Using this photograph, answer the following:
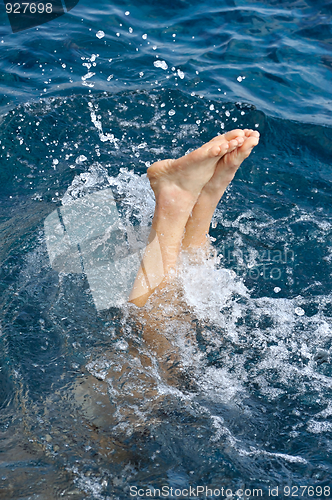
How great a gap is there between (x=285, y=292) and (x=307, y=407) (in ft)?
3.60

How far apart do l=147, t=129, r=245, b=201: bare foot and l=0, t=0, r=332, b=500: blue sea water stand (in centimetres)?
64

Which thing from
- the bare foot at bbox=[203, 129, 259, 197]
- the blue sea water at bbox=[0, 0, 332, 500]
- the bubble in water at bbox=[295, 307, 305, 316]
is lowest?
the bubble in water at bbox=[295, 307, 305, 316]

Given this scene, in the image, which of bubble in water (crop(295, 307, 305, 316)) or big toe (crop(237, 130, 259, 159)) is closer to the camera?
big toe (crop(237, 130, 259, 159))

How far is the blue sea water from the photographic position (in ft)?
7.27

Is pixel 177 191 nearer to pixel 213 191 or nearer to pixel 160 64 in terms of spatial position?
pixel 213 191

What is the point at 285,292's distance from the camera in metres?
3.43

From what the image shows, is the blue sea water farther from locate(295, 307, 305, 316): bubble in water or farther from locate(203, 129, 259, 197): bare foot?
locate(203, 129, 259, 197): bare foot

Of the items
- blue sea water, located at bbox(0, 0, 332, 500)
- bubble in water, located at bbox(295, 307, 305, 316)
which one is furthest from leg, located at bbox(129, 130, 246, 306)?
bubble in water, located at bbox(295, 307, 305, 316)

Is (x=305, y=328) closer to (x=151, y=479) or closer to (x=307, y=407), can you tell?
(x=307, y=407)

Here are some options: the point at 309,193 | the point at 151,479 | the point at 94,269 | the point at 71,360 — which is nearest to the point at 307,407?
the point at 151,479

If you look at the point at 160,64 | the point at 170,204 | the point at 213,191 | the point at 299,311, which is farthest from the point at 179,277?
the point at 160,64

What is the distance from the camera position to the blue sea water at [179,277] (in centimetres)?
222

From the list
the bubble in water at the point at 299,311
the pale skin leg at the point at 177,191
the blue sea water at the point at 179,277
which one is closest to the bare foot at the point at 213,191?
the pale skin leg at the point at 177,191

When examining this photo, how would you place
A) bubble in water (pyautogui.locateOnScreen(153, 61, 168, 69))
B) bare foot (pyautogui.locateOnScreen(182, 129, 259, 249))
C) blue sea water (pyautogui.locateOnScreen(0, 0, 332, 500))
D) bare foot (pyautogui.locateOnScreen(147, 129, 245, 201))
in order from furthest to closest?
bubble in water (pyautogui.locateOnScreen(153, 61, 168, 69))
bare foot (pyautogui.locateOnScreen(182, 129, 259, 249))
bare foot (pyautogui.locateOnScreen(147, 129, 245, 201))
blue sea water (pyautogui.locateOnScreen(0, 0, 332, 500))
